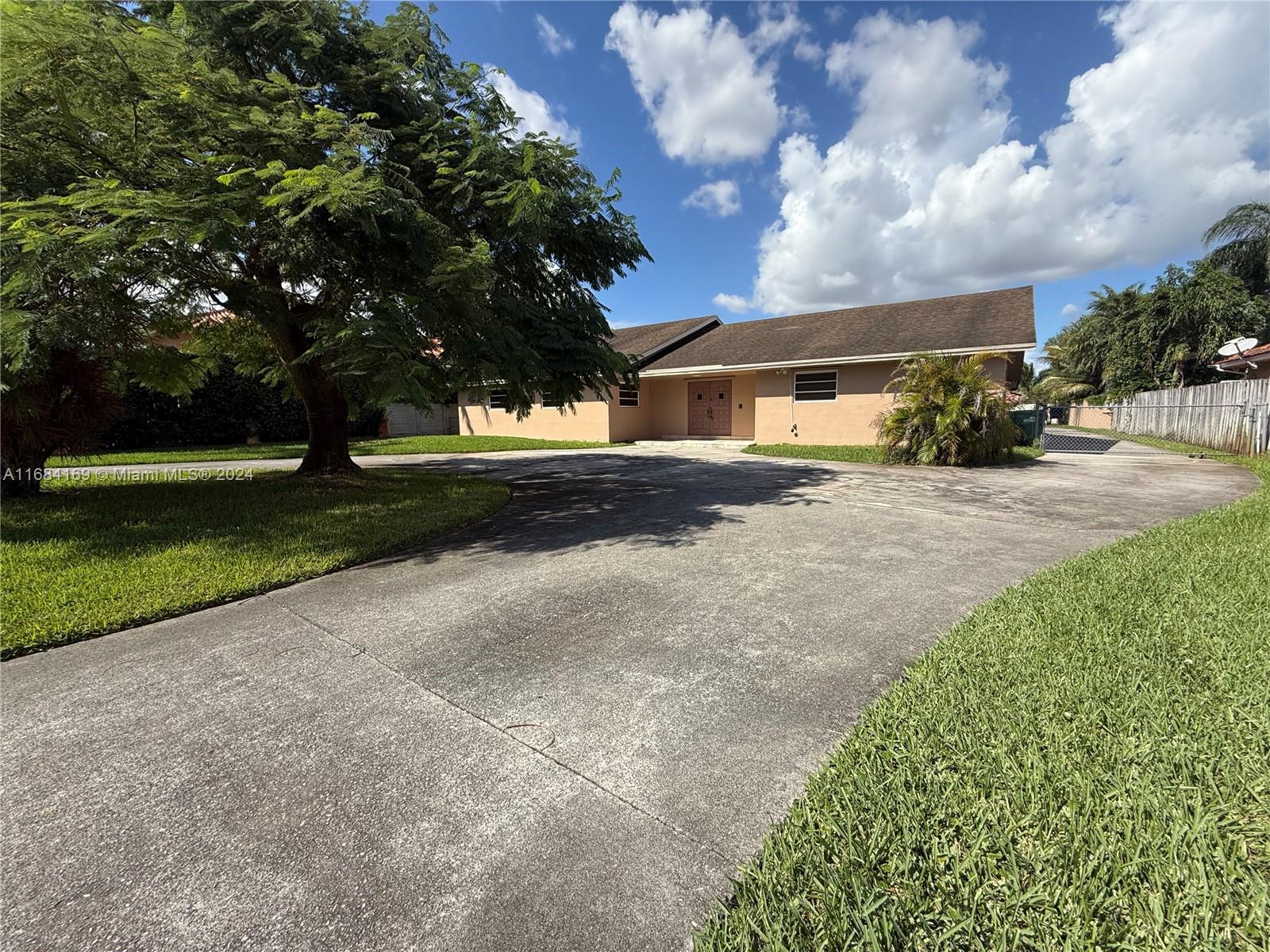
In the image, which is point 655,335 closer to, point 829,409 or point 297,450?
point 829,409

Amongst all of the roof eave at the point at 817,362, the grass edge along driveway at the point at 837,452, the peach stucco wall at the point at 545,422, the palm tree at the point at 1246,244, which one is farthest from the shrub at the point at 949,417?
the palm tree at the point at 1246,244

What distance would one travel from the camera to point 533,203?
6.32 metres

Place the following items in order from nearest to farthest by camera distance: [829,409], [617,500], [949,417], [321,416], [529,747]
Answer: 1. [529,747]
2. [617,500]
3. [321,416]
4. [949,417]
5. [829,409]

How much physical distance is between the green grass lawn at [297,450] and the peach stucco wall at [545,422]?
41 centimetres

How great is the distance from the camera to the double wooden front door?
20609 millimetres

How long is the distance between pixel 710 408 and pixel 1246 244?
28.6 metres

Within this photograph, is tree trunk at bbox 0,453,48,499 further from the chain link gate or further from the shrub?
the chain link gate

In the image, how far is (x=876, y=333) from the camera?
55.4 feet

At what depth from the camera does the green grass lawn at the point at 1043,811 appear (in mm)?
1434

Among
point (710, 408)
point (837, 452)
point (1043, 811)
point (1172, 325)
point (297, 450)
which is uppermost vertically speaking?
point (1172, 325)

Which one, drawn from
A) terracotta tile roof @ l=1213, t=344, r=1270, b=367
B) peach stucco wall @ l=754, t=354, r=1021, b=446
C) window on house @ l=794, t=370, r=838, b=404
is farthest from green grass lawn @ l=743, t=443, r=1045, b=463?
terracotta tile roof @ l=1213, t=344, r=1270, b=367

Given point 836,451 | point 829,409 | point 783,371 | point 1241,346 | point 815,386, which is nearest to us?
point 836,451

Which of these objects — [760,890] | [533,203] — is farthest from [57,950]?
[533,203]

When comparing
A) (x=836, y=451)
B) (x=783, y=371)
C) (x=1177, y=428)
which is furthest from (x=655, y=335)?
(x=1177, y=428)
